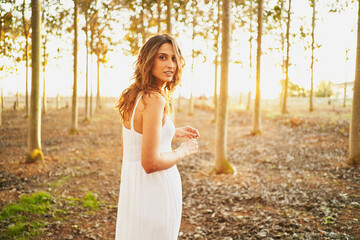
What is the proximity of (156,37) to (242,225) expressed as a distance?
4.39 meters

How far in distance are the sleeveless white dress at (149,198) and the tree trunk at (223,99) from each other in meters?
6.11

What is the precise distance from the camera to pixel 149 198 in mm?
2197

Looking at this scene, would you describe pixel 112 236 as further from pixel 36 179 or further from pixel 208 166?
pixel 208 166

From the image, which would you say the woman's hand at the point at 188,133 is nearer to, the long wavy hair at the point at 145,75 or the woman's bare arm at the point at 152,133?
the long wavy hair at the point at 145,75

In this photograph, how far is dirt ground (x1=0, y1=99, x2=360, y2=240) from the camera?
497 cm

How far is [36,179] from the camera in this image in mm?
7457

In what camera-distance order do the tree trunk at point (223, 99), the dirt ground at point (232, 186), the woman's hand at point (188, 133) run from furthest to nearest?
the tree trunk at point (223, 99) → the dirt ground at point (232, 186) → the woman's hand at point (188, 133)

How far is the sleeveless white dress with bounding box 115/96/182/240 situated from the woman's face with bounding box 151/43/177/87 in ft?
1.35

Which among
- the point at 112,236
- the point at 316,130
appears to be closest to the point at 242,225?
the point at 112,236

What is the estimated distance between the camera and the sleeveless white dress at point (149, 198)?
7.18ft

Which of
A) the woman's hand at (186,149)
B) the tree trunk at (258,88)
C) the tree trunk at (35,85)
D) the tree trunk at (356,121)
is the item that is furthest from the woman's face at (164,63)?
the tree trunk at (258,88)

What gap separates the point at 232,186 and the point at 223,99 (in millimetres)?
2732

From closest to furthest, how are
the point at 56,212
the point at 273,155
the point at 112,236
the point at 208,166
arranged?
the point at 112,236
the point at 56,212
the point at 208,166
the point at 273,155

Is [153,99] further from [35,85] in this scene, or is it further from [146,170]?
[35,85]
